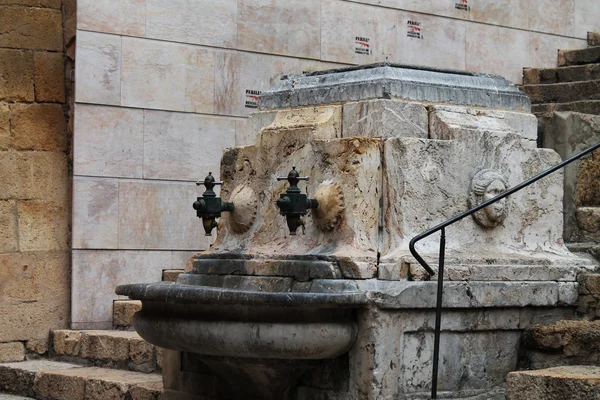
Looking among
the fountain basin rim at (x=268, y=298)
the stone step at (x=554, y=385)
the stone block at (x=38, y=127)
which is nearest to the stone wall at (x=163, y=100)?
the stone block at (x=38, y=127)

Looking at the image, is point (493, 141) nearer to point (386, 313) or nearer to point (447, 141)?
point (447, 141)

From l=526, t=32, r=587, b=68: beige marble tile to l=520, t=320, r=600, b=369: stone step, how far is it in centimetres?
598

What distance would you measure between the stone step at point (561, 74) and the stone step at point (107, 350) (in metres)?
4.77

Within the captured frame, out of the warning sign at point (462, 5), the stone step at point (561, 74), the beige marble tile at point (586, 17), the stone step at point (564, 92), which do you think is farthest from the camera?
the beige marble tile at point (586, 17)

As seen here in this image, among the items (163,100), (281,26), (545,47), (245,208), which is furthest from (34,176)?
(545,47)

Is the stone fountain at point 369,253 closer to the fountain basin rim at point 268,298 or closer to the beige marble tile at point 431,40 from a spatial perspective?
the fountain basin rim at point 268,298

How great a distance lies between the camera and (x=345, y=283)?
6773 millimetres

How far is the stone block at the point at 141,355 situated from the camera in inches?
358

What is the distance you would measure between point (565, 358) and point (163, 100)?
4717 mm

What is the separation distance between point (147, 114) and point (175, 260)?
1.24 meters

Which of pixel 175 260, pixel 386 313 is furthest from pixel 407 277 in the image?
pixel 175 260

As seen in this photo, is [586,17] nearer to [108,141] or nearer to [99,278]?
[108,141]

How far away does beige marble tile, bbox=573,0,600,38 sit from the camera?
43.1 ft

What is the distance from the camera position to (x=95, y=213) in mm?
10344
